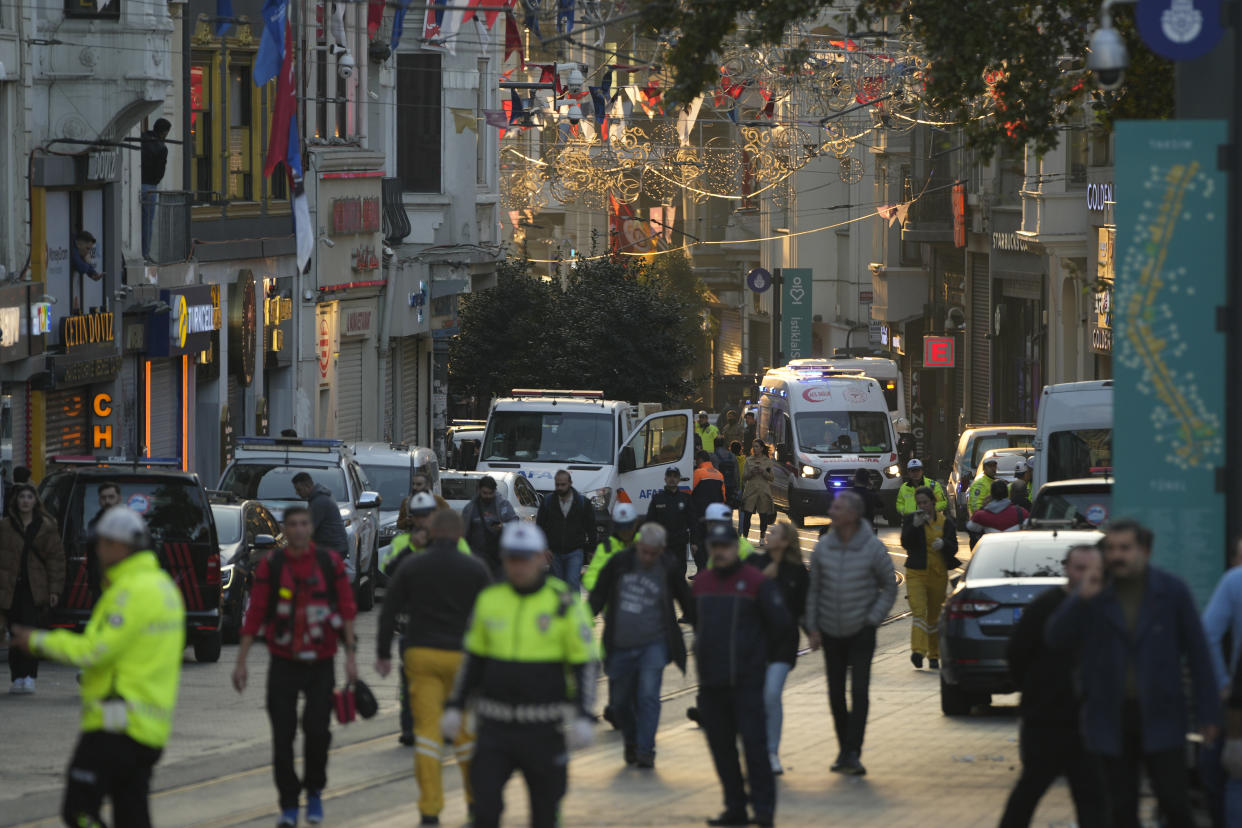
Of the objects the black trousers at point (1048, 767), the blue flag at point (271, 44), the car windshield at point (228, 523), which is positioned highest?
the blue flag at point (271, 44)

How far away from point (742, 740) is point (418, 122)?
36.9 m

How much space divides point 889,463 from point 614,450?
10.4m

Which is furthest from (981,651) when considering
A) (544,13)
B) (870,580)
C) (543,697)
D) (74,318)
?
(74,318)

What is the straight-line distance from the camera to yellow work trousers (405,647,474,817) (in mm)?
11734

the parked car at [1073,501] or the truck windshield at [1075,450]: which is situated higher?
the truck windshield at [1075,450]

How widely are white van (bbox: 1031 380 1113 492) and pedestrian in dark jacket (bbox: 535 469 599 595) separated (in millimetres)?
6875

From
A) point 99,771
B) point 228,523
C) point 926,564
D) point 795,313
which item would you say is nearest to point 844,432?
point 228,523

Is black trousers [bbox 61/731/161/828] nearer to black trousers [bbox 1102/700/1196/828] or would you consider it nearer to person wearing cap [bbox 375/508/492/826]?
person wearing cap [bbox 375/508/492/826]

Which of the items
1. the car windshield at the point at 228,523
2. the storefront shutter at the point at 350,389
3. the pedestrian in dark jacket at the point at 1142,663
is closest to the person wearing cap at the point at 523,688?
the pedestrian in dark jacket at the point at 1142,663

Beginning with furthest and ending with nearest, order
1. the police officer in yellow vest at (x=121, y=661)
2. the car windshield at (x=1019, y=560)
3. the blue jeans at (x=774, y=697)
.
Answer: the car windshield at (x=1019, y=560) → the blue jeans at (x=774, y=697) → the police officer in yellow vest at (x=121, y=661)

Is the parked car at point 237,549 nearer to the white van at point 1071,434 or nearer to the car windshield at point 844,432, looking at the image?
the white van at point 1071,434

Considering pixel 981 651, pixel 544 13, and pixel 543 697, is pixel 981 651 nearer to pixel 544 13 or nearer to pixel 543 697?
pixel 543 697

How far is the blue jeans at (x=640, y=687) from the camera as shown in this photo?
46.3ft

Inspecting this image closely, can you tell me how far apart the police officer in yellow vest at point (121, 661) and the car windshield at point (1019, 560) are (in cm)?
897
